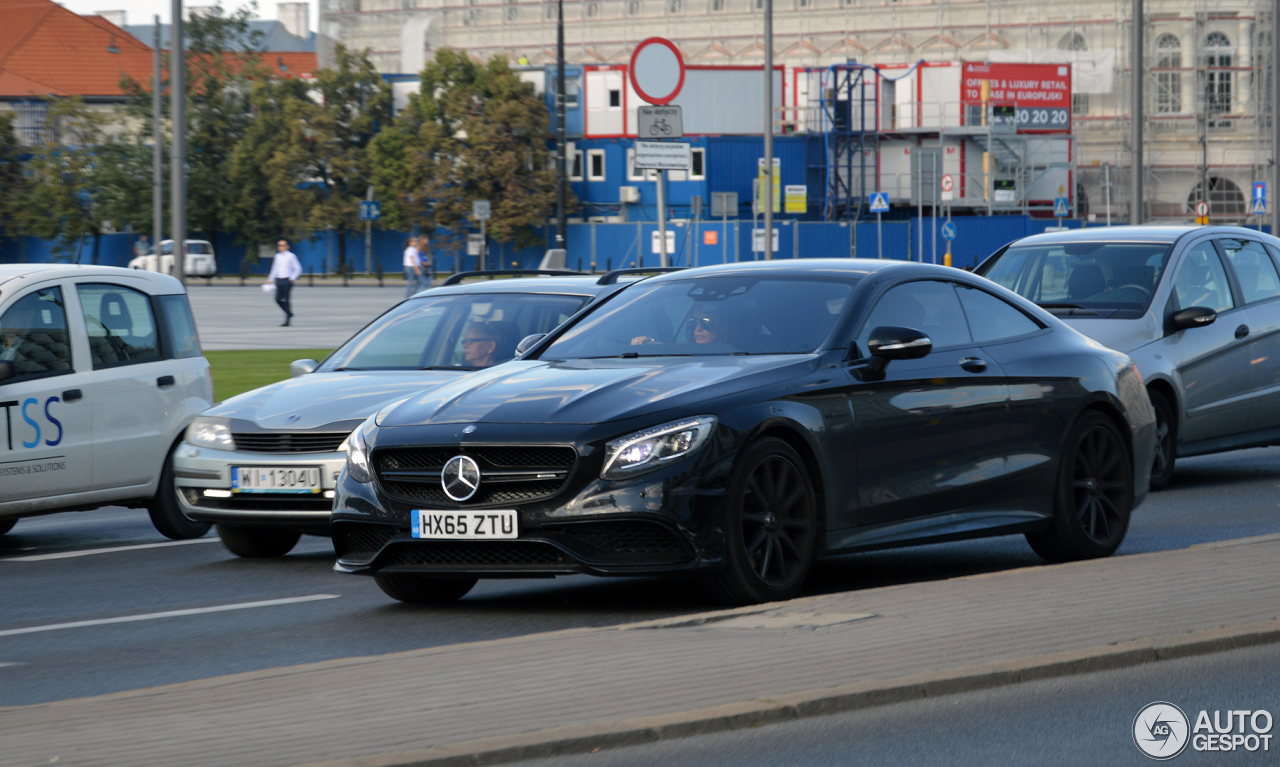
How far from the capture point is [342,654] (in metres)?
6.39

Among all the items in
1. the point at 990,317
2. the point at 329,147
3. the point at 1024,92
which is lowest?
the point at 990,317

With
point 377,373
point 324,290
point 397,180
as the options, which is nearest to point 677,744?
point 377,373

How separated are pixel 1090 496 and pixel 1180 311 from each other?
3953 mm

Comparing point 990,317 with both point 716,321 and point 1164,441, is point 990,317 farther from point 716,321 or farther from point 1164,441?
point 1164,441

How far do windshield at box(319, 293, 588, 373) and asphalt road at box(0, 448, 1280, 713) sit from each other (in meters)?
1.19

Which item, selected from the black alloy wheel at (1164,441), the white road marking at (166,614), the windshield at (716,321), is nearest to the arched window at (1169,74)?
the black alloy wheel at (1164,441)

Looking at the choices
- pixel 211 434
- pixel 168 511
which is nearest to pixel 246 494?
pixel 211 434

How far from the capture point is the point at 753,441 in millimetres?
6723

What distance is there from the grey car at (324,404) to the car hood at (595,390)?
1.73 metres

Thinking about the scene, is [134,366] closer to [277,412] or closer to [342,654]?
[277,412]

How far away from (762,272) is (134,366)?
465 cm

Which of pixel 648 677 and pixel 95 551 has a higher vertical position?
pixel 648 677

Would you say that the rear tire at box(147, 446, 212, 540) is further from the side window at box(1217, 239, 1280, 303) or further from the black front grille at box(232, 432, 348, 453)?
the side window at box(1217, 239, 1280, 303)

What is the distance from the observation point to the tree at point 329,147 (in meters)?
76.6
